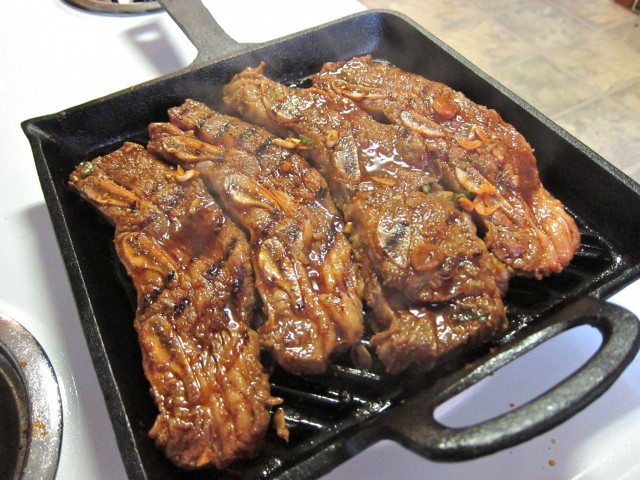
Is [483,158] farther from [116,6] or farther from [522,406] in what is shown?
[116,6]

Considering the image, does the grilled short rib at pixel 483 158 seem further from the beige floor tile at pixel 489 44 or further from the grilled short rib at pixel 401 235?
the beige floor tile at pixel 489 44

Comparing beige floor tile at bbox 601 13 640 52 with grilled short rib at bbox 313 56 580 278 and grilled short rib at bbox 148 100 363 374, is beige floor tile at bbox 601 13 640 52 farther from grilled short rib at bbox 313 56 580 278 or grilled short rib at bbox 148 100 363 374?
grilled short rib at bbox 148 100 363 374

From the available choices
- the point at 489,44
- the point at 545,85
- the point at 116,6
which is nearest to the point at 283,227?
the point at 116,6

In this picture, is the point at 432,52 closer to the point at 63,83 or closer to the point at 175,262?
the point at 175,262

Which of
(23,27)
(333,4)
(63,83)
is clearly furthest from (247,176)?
(23,27)

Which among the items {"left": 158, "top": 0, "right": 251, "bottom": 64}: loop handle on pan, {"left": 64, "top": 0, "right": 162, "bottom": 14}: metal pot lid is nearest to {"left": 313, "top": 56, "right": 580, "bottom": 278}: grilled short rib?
{"left": 158, "top": 0, "right": 251, "bottom": 64}: loop handle on pan

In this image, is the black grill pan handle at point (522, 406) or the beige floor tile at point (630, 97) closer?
the black grill pan handle at point (522, 406)

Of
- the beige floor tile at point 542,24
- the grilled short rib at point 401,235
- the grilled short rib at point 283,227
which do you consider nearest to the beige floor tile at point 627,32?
the beige floor tile at point 542,24
